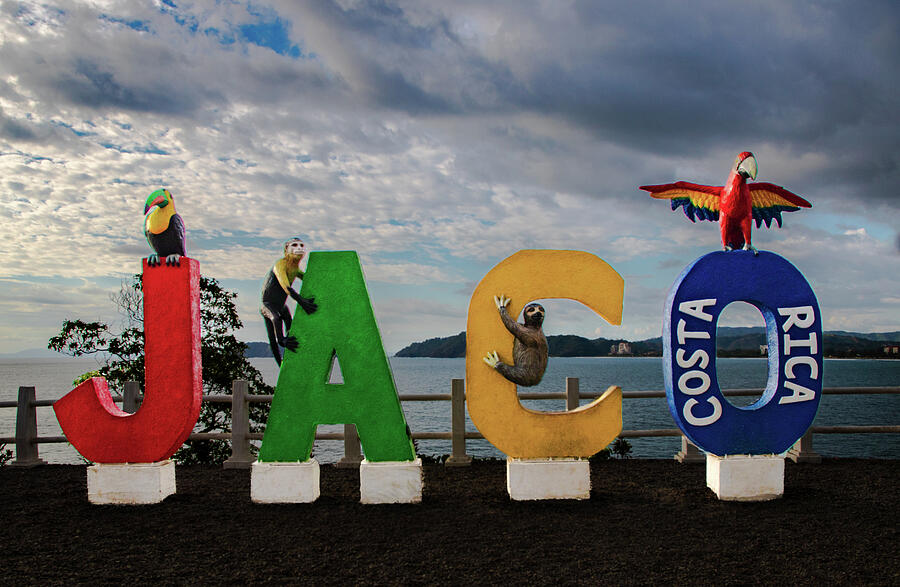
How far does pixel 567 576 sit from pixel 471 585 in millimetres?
695

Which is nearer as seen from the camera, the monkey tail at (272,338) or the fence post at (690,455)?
the monkey tail at (272,338)

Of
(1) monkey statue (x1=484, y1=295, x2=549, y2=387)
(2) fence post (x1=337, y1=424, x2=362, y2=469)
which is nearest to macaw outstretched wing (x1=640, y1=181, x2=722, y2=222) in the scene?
(1) monkey statue (x1=484, y1=295, x2=549, y2=387)

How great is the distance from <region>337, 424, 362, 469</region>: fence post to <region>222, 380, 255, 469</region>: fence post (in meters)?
1.23

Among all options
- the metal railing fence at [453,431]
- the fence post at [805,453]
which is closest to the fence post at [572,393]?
the metal railing fence at [453,431]

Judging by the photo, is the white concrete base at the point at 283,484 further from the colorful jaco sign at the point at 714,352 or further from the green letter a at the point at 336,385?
the colorful jaco sign at the point at 714,352

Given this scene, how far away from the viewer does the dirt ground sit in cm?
432

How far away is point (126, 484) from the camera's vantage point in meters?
6.22

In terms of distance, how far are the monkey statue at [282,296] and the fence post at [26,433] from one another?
4.63 metres

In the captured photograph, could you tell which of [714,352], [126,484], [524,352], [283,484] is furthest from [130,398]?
[714,352]

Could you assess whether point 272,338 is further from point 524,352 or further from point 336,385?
point 524,352

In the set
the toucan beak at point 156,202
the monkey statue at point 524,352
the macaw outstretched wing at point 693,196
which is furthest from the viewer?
the macaw outstretched wing at point 693,196

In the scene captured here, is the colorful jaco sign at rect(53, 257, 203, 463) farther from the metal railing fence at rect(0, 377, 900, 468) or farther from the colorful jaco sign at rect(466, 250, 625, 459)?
the colorful jaco sign at rect(466, 250, 625, 459)

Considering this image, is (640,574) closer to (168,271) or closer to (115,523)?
(115,523)

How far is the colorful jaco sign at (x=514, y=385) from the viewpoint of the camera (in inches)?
241
